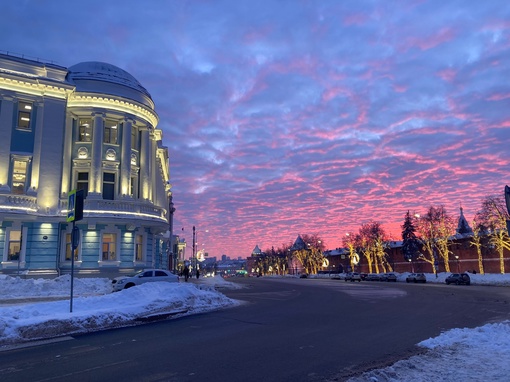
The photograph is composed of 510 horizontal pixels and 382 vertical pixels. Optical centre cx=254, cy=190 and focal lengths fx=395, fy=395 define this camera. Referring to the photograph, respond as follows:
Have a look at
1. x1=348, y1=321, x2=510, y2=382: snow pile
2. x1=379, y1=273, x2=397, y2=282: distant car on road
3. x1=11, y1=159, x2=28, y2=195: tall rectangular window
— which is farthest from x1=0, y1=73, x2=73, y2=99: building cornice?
x1=379, y1=273, x2=397, y2=282: distant car on road

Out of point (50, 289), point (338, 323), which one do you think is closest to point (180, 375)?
point (338, 323)

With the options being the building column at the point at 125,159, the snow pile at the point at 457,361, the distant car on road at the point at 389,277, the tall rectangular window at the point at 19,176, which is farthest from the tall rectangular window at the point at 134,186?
the distant car on road at the point at 389,277

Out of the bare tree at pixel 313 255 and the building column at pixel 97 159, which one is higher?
the building column at pixel 97 159

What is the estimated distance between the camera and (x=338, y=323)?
44.2 ft

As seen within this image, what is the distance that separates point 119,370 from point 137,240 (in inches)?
1157

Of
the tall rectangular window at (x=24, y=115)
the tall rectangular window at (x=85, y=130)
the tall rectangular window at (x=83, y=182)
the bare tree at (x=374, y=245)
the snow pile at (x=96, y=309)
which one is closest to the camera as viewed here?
the snow pile at (x=96, y=309)

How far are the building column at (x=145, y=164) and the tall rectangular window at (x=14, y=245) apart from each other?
10705 mm

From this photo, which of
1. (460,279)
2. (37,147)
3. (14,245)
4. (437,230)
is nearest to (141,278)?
(14,245)

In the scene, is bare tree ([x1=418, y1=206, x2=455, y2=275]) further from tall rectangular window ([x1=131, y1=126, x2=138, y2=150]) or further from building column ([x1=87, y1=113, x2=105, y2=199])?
building column ([x1=87, y1=113, x2=105, y2=199])

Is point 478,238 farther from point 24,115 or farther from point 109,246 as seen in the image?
point 24,115

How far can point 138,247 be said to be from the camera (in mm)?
35906

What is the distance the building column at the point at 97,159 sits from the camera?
33869 millimetres

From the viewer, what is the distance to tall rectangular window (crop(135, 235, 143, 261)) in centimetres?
3547

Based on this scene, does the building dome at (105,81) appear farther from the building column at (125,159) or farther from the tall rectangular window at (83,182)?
the tall rectangular window at (83,182)
